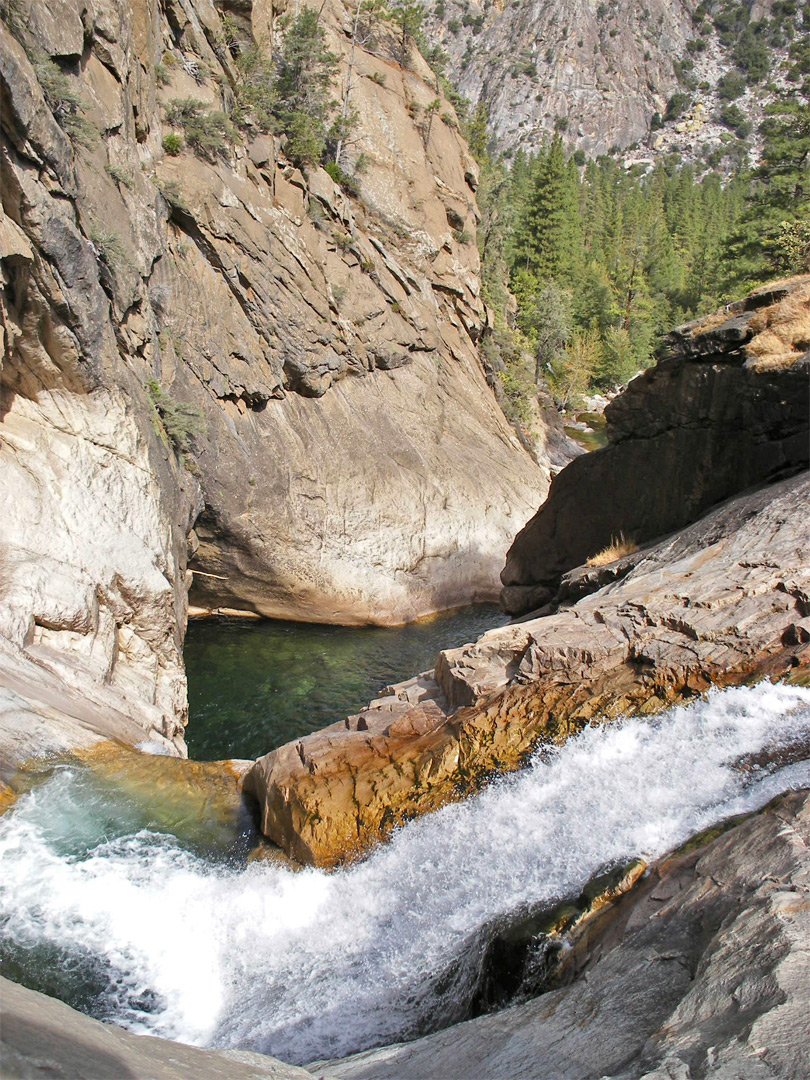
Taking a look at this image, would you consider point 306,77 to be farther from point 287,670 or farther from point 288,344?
point 287,670

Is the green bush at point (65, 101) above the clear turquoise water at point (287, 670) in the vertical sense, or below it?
above

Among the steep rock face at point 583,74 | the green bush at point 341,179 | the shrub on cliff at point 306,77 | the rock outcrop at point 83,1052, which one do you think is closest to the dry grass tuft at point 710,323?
the rock outcrop at point 83,1052

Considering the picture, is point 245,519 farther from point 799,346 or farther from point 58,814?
point 799,346

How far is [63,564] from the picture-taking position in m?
14.2

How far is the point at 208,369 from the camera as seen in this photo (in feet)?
75.6

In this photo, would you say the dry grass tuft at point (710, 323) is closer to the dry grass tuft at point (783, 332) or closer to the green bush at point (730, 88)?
the dry grass tuft at point (783, 332)

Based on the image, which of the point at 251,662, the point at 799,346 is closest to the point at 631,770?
the point at 799,346

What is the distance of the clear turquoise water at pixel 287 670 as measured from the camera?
1702 cm

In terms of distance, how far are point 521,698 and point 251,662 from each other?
468 inches

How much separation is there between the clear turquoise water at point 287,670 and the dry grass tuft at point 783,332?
12.0 metres

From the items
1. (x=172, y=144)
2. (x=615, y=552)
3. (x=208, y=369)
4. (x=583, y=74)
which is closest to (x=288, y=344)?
(x=208, y=369)

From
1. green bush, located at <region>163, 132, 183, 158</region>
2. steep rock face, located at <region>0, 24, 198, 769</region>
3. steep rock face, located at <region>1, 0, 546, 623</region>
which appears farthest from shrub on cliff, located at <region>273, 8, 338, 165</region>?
steep rock face, located at <region>0, 24, 198, 769</region>

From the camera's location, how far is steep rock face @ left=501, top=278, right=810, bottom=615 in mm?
13430

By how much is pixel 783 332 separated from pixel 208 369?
16305 mm
